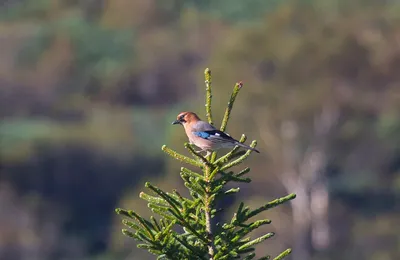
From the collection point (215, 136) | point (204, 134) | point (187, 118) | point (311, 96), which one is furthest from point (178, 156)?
point (311, 96)

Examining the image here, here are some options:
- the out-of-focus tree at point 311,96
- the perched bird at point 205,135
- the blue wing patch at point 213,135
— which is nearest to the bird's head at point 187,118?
the perched bird at point 205,135

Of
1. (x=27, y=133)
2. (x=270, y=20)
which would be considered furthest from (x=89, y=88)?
(x=270, y=20)

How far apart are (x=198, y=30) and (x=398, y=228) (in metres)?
25.8

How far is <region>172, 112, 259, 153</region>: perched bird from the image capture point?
16.6 ft

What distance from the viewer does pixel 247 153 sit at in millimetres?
4391

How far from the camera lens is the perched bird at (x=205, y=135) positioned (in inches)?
199

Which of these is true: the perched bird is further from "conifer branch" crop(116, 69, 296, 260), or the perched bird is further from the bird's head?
"conifer branch" crop(116, 69, 296, 260)

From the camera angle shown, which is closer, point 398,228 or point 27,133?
point 398,228

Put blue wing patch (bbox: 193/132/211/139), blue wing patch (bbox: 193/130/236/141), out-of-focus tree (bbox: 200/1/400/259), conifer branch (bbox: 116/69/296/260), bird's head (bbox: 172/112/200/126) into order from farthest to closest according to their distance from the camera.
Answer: out-of-focus tree (bbox: 200/1/400/259) → bird's head (bbox: 172/112/200/126) → blue wing patch (bbox: 193/132/211/139) → blue wing patch (bbox: 193/130/236/141) → conifer branch (bbox: 116/69/296/260)

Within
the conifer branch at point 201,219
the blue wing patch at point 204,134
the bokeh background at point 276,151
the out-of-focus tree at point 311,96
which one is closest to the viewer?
the conifer branch at point 201,219

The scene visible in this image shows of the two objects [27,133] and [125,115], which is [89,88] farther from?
[27,133]

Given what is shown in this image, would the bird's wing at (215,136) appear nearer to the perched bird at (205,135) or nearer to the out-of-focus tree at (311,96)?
the perched bird at (205,135)

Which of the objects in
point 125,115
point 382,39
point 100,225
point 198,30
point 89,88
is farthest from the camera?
point 198,30

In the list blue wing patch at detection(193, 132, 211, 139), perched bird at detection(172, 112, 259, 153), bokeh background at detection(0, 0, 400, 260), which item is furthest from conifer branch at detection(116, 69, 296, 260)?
bokeh background at detection(0, 0, 400, 260)
